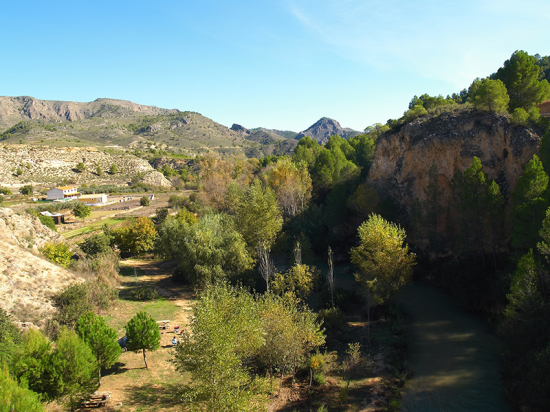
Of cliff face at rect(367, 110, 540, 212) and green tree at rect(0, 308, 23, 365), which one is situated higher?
cliff face at rect(367, 110, 540, 212)

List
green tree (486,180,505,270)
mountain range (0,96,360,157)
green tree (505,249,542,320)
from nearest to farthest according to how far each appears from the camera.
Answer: green tree (505,249,542,320), green tree (486,180,505,270), mountain range (0,96,360,157)

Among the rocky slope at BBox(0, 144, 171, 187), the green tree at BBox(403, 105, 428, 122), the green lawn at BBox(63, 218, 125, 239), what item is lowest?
the green lawn at BBox(63, 218, 125, 239)

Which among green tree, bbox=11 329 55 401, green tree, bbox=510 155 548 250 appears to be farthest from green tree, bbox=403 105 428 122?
green tree, bbox=11 329 55 401

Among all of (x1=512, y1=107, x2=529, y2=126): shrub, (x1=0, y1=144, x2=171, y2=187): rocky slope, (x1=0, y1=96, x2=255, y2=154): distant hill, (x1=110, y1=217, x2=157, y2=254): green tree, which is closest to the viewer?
(x1=512, y1=107, x2=529, y2=126): shrub

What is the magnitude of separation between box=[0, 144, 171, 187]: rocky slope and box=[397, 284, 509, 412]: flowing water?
8853cm

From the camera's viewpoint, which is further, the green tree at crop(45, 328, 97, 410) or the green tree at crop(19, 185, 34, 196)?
the green tree at crop(19, 185, 34, 196)

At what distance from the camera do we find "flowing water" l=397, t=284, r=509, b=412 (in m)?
15.5

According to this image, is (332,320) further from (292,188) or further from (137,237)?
(137,237)

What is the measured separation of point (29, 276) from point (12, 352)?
1077 centimetres

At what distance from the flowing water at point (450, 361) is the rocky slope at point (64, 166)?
88528 mm

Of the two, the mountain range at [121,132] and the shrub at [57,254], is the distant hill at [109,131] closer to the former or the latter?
the mountain range at [121,132]

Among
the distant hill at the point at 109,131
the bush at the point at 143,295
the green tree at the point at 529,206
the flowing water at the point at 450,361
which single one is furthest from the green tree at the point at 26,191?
the green tree at the point at 529,206

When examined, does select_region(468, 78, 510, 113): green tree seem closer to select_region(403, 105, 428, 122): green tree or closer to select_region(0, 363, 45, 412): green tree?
select_region(403, 105, 428, 122): green tree

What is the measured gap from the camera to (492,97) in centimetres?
2922
